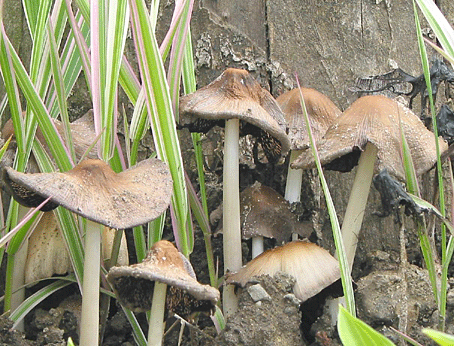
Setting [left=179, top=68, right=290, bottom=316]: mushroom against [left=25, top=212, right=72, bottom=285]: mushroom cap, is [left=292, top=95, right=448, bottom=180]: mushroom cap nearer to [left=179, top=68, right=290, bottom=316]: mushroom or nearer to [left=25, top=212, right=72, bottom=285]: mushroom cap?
[left=179, top=68, right=290, bottom=316]: mushroom

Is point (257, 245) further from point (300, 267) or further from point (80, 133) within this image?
point (80, 133)

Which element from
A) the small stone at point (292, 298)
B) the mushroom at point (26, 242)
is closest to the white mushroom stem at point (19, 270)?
the mushroom at point (26, 242)

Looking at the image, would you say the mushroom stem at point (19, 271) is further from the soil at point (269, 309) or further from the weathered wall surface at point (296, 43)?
the weathered wall surface at point (296, 43)

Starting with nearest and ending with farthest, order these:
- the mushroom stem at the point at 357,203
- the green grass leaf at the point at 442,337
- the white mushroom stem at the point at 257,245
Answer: the green grass leaf at the point at 442,337, the mushroom stem at the point at 357,203, the white mushroom stem at the point at 257,245

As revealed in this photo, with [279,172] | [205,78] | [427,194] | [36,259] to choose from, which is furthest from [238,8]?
[36,259]

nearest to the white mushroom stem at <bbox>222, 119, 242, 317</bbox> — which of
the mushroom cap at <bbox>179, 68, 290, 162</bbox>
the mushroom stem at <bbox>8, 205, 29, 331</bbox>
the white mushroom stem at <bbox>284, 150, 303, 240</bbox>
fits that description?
the mushroom cap at <bbox>179, 68, 290, 162</bbox>
